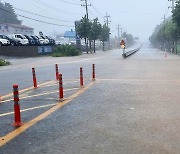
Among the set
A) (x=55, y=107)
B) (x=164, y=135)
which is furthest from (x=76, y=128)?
(x=55, y=107)

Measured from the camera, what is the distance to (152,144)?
5473mm

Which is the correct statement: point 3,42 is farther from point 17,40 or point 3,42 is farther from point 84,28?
point 84,28

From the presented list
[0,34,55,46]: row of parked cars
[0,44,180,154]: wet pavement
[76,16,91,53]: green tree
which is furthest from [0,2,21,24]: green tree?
[0,44,180,154]: wet pavement

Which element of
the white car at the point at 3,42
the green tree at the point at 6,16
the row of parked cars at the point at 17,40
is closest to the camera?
the white car at the point at 3,42

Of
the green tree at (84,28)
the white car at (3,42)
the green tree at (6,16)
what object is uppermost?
the green tree at (6,16)

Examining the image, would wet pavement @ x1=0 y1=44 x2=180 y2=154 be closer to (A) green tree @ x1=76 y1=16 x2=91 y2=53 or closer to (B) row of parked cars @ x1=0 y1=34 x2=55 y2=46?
(B) row of parked cars @ x1=0 y1=34 x2=55 y2=46

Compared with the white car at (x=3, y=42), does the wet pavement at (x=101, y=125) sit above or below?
below

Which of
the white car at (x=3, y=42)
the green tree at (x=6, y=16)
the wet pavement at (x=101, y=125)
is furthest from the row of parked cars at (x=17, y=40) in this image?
the green tree at (x=6, y=16)

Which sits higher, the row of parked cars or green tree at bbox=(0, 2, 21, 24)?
green tree at bbox=(0, 2, 21, 24)

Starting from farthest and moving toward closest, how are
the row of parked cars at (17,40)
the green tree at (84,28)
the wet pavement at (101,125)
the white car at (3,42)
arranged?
the green tree at (84,28), the row of parked cars at (17,40), the white car at (3,42), the wet pavement at (101,125)

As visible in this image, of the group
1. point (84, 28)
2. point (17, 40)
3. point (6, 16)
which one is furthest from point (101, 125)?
point (6, 16)

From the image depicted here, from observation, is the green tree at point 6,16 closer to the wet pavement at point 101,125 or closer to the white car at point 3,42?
the white car at point 3,42

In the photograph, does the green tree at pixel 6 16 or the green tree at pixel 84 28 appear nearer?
the green tree at pixel 84 28

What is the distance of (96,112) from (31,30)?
108053 mm
